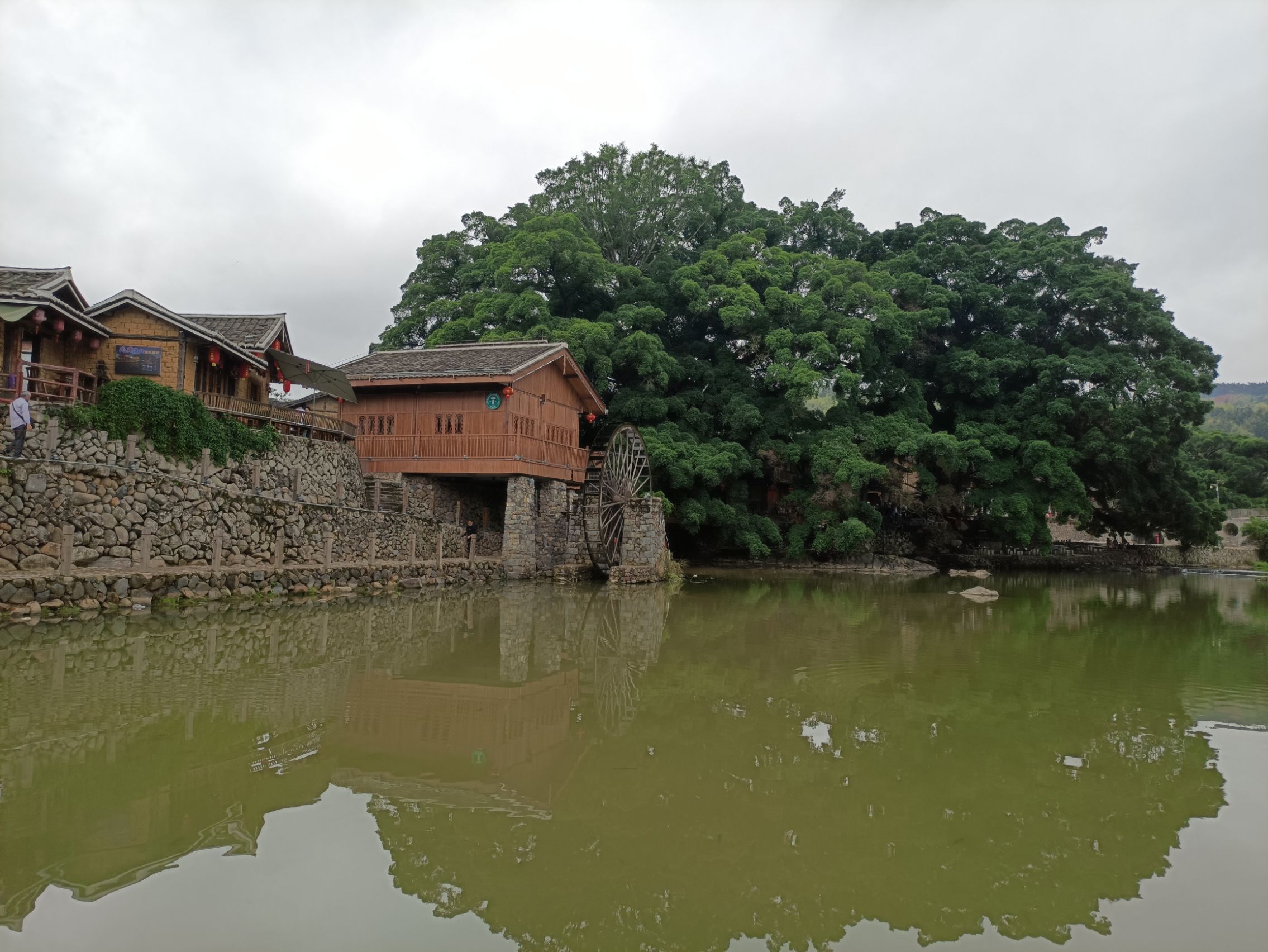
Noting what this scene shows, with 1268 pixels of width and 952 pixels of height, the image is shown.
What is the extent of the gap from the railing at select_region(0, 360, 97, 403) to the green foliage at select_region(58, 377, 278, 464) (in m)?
0.40

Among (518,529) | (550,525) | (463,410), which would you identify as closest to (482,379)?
(463,410)

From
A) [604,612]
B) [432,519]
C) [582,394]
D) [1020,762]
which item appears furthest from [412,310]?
[1020,762]

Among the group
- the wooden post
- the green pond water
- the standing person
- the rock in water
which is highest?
the standing person

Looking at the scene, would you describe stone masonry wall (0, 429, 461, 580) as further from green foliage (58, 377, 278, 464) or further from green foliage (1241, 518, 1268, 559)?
green foliage (1241, 518, 1268, 559)

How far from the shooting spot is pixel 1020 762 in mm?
6629

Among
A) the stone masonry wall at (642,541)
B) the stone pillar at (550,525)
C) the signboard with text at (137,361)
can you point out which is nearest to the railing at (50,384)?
the signboard with text at (137,361)

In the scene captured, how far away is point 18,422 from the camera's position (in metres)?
12.4

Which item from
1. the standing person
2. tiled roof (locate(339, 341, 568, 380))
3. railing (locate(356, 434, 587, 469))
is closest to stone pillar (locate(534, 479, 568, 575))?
railing (locate(356, 434, 587, 469))

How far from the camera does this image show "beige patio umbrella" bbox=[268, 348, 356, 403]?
2094 cm

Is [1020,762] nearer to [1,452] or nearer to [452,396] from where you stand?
[1,452]

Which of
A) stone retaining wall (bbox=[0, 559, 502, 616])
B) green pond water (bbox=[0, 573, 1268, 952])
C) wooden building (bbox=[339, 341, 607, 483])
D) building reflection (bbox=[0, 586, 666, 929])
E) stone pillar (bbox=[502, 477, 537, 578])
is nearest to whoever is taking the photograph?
green pond water (bbox=[0, 573, 1268, 952])

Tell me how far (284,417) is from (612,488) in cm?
915

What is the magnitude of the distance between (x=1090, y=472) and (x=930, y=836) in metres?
31.1

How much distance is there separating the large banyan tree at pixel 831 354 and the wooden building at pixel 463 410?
3.18 m
